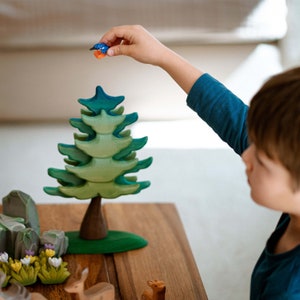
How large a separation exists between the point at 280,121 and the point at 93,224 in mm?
568

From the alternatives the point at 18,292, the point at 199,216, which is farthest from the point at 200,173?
the point at 18,292

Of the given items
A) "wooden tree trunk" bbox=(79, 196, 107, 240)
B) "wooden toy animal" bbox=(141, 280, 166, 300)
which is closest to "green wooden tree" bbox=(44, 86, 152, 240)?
"wooden tree trunk" bbox=(79, 196, 107, 240)

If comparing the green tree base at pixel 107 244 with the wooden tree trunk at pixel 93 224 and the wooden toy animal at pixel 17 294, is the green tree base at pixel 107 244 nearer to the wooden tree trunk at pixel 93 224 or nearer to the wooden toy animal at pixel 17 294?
the wooden tree trunk at pixel 93 224

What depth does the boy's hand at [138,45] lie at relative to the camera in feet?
4.03

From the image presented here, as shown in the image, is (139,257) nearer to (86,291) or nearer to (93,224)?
(93,224)

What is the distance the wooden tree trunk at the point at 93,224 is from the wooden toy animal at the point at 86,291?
27cm

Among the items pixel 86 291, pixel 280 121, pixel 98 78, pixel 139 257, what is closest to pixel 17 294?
pixel 86 291

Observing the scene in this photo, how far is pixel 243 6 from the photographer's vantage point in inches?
95.5

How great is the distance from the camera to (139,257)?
50.8 inches

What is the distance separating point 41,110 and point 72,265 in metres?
1.37

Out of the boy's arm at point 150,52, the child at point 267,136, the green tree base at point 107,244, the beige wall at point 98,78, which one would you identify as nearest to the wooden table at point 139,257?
the green tree base at point 107,244

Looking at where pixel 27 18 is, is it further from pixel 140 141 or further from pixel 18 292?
pixel 18 292

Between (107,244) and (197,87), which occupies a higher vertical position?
(197,87)

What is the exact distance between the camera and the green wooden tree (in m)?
1.31
